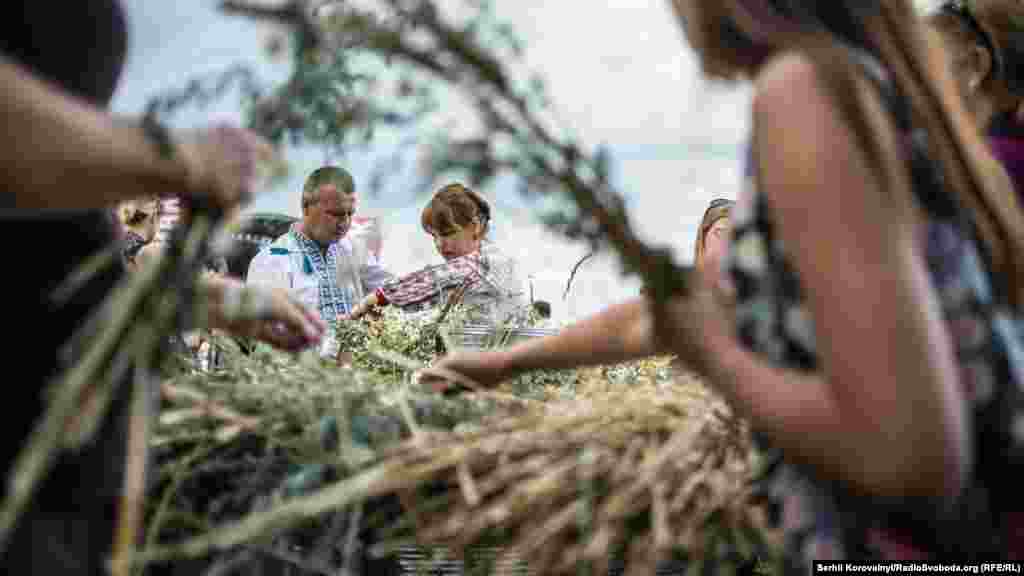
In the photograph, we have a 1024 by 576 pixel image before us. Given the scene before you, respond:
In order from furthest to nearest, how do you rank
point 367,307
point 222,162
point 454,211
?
1. point 454,211
2. point 367,307
3. point 222,162

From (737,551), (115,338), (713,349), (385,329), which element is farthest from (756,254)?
(385,329)

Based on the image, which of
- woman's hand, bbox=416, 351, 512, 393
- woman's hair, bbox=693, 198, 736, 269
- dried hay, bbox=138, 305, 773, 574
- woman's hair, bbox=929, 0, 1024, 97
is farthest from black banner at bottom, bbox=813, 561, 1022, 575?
woman's hair, bbox=693, 198, 736, 269

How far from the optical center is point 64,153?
2.77 ft

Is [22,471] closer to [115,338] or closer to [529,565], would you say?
[115,338]

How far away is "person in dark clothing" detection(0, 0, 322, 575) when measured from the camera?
85cm

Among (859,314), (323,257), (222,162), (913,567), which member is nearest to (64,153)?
(222,162)

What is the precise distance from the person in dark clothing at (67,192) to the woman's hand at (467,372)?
0.61 metres

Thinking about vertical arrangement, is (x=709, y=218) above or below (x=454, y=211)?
below

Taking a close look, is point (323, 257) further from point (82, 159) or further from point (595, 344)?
point (82, 159)

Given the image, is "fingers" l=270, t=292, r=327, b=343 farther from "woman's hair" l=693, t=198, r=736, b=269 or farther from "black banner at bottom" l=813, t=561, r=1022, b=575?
"woman's hair" l=693, t=198, r=736, b=269

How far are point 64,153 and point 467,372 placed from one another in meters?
0.85

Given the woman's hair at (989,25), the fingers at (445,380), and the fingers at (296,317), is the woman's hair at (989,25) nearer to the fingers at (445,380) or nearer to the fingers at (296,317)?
the fingers at (445,380)

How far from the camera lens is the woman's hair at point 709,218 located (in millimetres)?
3963

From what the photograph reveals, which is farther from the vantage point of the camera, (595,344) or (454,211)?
(454,211)
